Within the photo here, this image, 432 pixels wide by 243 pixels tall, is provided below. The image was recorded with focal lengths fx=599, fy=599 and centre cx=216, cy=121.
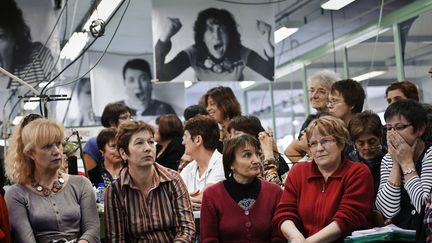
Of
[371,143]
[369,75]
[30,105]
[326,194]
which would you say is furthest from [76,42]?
[326,194]

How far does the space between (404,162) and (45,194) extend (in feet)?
6.18

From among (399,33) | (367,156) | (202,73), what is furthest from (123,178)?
(399,33)

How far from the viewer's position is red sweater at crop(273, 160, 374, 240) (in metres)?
3.02

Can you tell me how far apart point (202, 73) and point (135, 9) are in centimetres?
322

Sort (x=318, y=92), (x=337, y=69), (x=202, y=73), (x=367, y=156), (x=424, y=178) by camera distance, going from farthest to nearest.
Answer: (x=337, y=69) < (x=202, y=73) < (x=318, y=92) < (x=367, y=156) < (x=424, y=178)

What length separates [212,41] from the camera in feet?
21.0

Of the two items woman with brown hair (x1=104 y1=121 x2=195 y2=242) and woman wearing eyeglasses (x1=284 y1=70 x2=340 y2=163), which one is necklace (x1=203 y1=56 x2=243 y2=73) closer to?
woman wearing eyeglasses (x1=284 y1=70 x2=340 y2=163)

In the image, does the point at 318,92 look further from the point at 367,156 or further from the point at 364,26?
the point at 364,26

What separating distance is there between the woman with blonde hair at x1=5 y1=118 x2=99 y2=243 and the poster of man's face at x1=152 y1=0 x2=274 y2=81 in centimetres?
294

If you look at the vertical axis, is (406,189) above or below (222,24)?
below

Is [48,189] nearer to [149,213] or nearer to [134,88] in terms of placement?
[149,213]

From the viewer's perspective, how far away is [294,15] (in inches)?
378

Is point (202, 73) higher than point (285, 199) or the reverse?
higher

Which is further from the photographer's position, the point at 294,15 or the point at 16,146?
the point at 294,15
